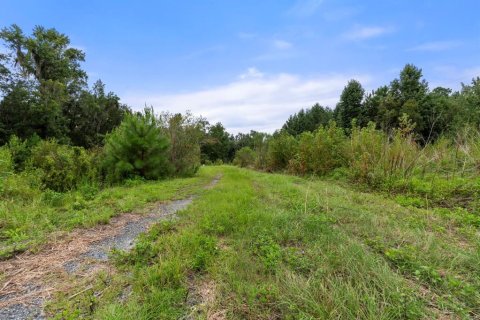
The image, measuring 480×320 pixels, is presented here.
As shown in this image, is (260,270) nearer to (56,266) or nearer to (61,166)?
(56,266)

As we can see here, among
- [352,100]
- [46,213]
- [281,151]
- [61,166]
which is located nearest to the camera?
[46,213]

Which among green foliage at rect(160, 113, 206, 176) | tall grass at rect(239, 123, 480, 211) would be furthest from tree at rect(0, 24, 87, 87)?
tall grass at rect(239, 123, 480, 211)

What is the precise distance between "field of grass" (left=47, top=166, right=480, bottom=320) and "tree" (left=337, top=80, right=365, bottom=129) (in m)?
26.6

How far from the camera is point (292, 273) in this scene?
2.06m

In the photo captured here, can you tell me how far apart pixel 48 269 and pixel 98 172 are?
7306mm

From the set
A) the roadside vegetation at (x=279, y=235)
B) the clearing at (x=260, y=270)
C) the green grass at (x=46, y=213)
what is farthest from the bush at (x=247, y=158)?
the clearing at (x=260, y=270)

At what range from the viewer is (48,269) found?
2.38 metres

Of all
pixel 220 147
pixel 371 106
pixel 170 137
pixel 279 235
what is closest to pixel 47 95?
pixel 170 137

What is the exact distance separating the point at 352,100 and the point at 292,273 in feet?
96.6

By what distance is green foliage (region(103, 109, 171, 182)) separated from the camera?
Result: 9.09 meters

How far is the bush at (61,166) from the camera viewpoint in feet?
22.7

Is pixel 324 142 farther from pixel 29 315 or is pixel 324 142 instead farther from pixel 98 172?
pixel 29 315

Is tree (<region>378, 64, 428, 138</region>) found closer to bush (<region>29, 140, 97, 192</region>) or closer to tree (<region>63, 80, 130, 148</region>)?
bush (<region>29, 140, 97, 192</region>)

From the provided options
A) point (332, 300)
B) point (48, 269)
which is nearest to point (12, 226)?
point (48, 269)
